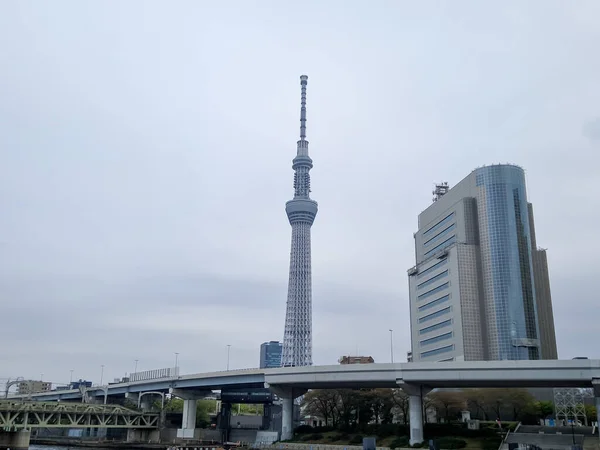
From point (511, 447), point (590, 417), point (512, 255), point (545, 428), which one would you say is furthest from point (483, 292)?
point (511, 447)

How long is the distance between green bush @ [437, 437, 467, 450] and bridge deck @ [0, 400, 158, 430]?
56.3m

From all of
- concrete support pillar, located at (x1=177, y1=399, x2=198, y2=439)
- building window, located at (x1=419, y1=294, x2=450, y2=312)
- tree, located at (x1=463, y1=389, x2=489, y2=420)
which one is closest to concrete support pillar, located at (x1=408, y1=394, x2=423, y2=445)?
tree, located at (x1=463, y1=389, x2=489, y2=420)

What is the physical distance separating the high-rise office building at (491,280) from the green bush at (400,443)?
52525mm

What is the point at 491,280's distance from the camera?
122500mm

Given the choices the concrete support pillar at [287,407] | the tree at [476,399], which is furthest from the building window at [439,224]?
the concrete support pillar at [287,407]

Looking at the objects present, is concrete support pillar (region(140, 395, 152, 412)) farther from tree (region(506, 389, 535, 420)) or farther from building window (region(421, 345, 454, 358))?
tree (region(506, 389, 535, 420))

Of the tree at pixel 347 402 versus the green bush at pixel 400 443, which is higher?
the tree at pixel 347 402

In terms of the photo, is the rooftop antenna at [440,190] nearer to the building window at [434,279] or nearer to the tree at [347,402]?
the building window at [434,279]

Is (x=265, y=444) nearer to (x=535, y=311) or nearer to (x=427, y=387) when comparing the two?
(x=427, y=387)

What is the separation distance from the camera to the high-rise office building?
120 m

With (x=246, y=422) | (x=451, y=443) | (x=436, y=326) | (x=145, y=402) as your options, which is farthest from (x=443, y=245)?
(x=451, y=443)

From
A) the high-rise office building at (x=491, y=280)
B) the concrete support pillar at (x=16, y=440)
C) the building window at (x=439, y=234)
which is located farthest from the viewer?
the building window at (x=439, y=234)

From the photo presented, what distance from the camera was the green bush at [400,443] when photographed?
227 ft

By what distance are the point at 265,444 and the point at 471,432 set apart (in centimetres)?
3033
